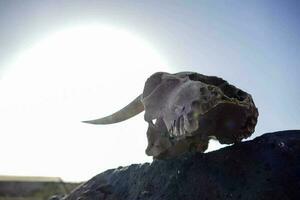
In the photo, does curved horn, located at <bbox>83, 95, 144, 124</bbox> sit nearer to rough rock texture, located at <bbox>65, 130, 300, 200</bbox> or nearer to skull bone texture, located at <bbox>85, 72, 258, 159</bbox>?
skull bone texture, located at <bbox>85, 72, 258, 159</bbox>

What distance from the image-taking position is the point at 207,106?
10.3ft

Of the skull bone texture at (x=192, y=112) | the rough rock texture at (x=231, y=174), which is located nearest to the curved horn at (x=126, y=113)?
the skull bone texture at (x=192, y=112)

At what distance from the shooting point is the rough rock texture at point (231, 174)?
9.27 feet

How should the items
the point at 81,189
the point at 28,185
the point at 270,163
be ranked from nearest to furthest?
the point at 270,163 < the point at 81,189 < the point at 28,185

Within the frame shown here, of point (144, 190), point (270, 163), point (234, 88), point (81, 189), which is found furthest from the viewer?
point (81, 189)

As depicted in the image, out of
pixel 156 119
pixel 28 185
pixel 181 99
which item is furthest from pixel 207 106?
pixel 28 185

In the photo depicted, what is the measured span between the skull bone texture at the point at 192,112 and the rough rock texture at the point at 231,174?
1.02 ft

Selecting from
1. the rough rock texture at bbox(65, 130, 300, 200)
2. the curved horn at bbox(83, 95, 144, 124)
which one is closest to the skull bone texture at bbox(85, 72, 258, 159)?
the rough rock texture at bbox(65, 130, 300, 200)

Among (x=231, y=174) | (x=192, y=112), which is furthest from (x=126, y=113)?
(x=231, y=174)

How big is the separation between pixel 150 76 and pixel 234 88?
105 centimetres

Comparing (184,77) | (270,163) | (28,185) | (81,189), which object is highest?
(184,77)

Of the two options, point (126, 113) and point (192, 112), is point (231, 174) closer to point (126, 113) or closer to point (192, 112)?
point (192, 112)

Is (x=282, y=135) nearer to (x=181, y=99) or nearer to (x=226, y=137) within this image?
(x=226, y=137)

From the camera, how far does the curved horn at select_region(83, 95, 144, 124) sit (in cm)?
537
